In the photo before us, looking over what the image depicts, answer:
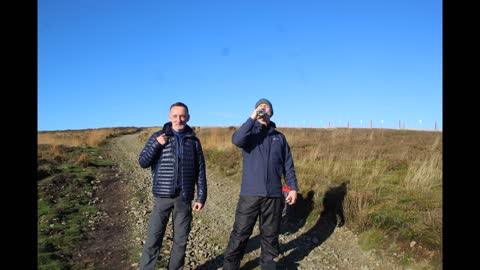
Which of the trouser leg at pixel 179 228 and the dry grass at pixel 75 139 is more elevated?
the dry grass at pixel 75 139

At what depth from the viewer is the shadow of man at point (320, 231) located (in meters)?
5.47

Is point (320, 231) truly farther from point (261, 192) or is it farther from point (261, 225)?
point (261, 192)

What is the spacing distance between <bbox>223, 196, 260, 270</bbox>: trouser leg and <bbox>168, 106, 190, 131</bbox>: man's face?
3.86 feet

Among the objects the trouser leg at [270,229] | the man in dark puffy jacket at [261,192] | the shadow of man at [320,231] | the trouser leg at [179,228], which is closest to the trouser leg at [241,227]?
the man in dark puffy jacket at [261,192]

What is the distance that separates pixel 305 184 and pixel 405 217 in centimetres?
293

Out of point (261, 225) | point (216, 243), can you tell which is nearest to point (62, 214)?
point (216, 243)

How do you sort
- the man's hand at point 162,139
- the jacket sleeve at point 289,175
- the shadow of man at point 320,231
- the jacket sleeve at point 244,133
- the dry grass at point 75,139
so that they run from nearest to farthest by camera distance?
the man's hand at point 162,139 < the jacket sleeve at point 244,133 < the jacket sleeve at point 289,175 < the shadow of man at point 320,231 < the dry grass at point 75,139

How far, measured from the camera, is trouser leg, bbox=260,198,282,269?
457 cm

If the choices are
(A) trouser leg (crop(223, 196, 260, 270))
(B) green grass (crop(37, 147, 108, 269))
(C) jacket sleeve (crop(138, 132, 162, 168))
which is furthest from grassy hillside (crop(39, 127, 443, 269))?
(B) green grass (crop(37, 147, 108, 269))

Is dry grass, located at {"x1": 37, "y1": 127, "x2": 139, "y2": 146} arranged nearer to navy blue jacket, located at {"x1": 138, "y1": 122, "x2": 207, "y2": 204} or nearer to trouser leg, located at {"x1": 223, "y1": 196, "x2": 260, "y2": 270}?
navy blue jacket, located at {"x1": 138, "y1": 122, "x2": 207, "y2": 204}

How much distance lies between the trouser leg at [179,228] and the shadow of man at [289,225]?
2.52ft

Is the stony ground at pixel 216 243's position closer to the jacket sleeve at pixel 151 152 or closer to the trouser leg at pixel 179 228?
the trouser leg at pixel 179 228
